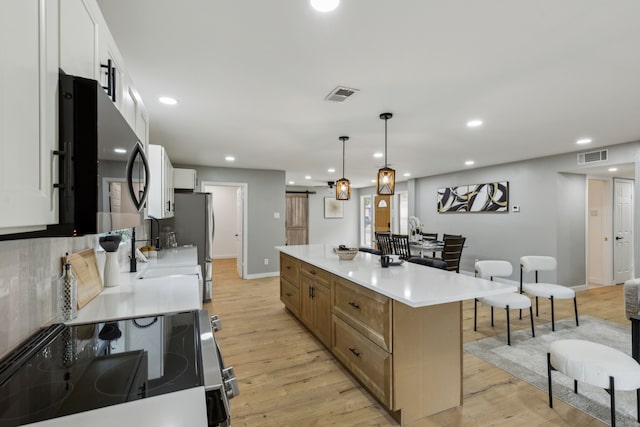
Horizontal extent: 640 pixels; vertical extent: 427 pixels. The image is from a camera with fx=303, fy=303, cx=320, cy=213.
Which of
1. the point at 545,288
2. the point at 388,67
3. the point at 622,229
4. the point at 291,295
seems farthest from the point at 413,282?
the point at 622,229

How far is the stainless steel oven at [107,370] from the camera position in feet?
2.45

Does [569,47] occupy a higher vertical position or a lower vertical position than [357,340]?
higher

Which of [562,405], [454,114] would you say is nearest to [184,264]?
[454,114]

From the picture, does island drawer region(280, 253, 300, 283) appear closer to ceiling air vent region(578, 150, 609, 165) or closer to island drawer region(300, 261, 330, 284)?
island drawer region(300, 261, 330, 284)

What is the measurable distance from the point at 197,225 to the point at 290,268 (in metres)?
1.88

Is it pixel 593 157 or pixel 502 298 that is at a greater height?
pixel 593 157

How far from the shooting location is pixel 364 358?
2189mm

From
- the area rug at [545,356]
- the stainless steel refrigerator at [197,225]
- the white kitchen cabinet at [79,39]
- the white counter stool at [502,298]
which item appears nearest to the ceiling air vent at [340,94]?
the white kitchen cabinet at [79,39]

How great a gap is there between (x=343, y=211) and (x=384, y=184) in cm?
731

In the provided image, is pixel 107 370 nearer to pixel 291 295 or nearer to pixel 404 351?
pixel 404 351

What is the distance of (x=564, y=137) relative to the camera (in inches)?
152

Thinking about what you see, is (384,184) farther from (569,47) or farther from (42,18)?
(42,18)

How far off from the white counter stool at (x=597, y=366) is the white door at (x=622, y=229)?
197 inches

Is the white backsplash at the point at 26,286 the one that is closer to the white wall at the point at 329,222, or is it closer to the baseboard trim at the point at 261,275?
the baseboard trim at the point at 261,275
